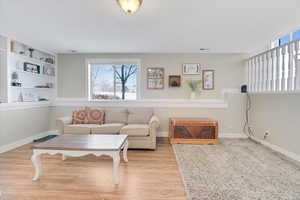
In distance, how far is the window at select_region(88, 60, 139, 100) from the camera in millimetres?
4609

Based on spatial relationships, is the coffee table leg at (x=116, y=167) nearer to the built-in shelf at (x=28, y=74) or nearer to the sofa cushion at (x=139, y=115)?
the sofa cushion at (x=139, y=115)

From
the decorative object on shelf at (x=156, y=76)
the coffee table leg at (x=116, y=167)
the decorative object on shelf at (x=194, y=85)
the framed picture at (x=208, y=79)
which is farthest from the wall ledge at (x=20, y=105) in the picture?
the framed picture at (x=208, y=79)

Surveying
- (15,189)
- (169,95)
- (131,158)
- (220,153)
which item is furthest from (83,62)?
(220,153)

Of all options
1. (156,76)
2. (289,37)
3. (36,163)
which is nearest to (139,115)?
(156,76)

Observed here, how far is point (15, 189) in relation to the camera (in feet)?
6.49

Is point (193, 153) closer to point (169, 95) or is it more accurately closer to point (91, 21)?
point (169, 95)

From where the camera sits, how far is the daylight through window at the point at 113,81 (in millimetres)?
4613

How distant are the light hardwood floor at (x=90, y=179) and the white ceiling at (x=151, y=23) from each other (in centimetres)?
230

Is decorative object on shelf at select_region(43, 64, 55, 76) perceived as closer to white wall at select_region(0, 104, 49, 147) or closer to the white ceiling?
the white ceiling

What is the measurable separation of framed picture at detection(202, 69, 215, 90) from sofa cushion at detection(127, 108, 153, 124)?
168 centimetres

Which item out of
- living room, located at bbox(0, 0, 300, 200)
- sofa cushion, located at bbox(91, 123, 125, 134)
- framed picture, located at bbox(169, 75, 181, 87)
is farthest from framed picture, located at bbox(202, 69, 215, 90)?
sofa cushion, located at bbox(91, 123, 125, 134)

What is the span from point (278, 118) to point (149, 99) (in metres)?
2.90

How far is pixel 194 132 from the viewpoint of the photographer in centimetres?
383

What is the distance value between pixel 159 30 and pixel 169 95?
6.46ft
